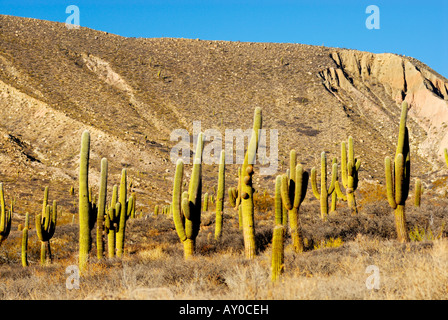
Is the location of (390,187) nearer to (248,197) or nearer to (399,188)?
(399,188)

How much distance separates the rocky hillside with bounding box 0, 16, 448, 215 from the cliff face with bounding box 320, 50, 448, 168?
155 millimetres

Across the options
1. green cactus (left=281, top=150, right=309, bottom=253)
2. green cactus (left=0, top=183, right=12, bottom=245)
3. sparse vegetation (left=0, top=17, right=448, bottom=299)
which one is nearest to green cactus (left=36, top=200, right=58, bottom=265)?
sparse vegetation (left=0, top=17, right=448, bottom=299)

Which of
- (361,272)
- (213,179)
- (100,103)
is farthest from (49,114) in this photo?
(361,272)

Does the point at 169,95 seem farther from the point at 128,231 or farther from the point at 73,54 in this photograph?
the point at 128,231

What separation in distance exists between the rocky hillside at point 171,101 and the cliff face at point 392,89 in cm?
15

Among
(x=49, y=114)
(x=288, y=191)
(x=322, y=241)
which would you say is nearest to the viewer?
(x=288, y=191)

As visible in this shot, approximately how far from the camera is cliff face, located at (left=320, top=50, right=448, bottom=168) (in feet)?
153

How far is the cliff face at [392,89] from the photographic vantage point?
1839 inches

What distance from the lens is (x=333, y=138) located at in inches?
1686

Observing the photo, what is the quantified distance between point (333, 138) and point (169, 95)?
20.9m

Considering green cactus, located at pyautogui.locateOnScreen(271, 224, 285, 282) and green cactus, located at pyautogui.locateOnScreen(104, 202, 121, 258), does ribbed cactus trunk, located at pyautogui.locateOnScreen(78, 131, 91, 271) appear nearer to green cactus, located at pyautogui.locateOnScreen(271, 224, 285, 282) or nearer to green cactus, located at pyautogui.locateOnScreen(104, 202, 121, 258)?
green cactus, located at pyautogui.locateOnScreen(104, 202, 121, 258)

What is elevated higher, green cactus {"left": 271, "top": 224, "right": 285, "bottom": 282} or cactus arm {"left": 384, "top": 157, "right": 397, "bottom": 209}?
cactus arm {"left": 384, "top": 157, "right": 397, "bottom": 209}

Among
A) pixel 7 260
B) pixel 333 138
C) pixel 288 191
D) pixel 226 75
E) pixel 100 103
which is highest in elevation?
pixel 226 75

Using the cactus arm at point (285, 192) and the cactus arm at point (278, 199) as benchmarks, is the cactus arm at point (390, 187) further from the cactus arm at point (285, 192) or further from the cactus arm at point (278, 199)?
the cactus arm at point (278, 199)
